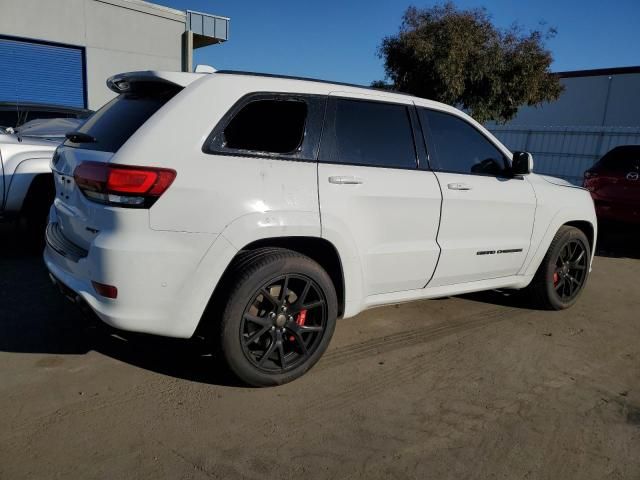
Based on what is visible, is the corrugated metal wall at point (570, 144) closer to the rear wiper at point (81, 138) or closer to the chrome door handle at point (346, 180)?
the chrome door handle at point (346, 180)

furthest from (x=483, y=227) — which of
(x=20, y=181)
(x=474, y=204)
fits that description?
(x=20, y=181)

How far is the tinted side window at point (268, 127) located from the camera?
113 inches

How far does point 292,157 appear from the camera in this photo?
119 inches

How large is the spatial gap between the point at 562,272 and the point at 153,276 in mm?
3808

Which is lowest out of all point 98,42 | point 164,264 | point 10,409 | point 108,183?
point 10,409

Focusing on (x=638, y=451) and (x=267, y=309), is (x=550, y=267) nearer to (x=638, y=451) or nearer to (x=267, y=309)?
(x=638, y=451)

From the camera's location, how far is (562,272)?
15.8 ft

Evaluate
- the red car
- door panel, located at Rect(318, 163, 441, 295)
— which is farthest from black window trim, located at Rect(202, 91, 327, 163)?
the red car

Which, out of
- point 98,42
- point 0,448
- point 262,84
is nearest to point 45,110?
point 262,84

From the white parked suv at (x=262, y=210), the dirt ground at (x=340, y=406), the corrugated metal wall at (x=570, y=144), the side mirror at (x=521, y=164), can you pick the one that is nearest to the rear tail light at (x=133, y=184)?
the white parked suv at (x=262, y=210)

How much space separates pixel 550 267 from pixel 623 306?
47.9 inches

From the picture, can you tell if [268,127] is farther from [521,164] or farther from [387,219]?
[521,164]

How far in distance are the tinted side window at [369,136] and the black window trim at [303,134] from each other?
0.28 ft

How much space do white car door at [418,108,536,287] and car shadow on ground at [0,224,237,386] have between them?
1744 millimetres
